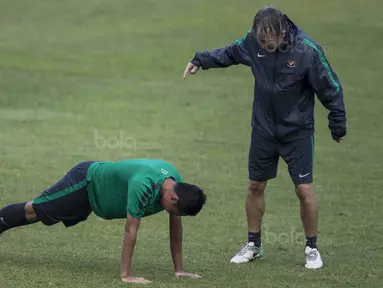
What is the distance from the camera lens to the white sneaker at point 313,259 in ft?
25.7

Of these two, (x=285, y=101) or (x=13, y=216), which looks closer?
(x=13, y=216)

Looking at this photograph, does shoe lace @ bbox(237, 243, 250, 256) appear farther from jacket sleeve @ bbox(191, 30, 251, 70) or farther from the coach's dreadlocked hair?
the coach's dreadlocked hair

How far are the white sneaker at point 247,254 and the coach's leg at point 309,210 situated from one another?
48cm

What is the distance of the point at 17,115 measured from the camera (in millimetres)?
15484

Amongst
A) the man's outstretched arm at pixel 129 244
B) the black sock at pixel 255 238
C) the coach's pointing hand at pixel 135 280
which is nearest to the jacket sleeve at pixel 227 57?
the black sock at pixel 255 238

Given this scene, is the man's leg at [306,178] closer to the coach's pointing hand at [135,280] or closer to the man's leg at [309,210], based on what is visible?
the man's leg at [309,210]

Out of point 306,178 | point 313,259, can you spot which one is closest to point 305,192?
point 306,178

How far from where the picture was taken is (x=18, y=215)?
7625 millimetres

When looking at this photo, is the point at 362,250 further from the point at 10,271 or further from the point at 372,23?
the point at 372,23

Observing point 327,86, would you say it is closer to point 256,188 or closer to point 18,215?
point 256,188

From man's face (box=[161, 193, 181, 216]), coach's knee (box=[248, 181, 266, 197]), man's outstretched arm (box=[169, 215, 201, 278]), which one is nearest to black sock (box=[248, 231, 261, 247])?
coach's knee (box=[248, 181, 266, 197])

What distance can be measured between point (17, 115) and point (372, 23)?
9457 millimetres

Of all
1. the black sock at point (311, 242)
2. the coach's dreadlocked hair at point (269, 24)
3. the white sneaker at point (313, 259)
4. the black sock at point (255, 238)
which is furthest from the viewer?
the black sock at point (255, 238)

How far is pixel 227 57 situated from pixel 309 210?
1491 mm
